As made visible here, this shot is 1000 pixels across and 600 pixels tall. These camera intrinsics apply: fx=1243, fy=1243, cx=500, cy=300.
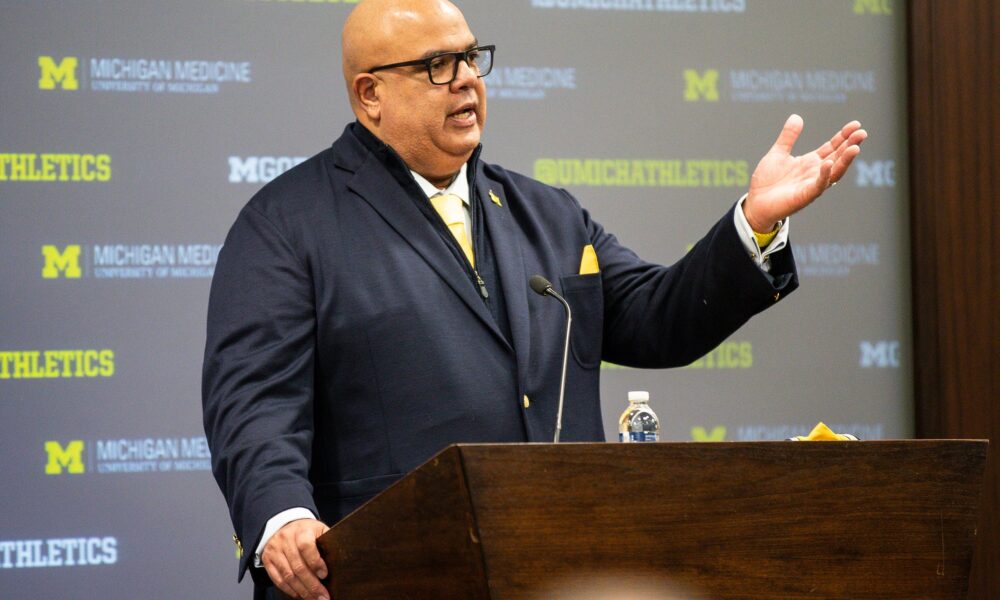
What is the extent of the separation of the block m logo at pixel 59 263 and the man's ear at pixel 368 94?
1.82 meters

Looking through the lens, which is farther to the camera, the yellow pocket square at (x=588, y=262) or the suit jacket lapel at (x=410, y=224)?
the yellow pocket square at (x=588, y=262)

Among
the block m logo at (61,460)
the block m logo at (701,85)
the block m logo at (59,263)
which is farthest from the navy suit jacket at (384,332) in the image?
the block m logo at (701,85)

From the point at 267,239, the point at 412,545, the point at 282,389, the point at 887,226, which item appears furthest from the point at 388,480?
the point at 887,226

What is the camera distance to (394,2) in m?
2.63

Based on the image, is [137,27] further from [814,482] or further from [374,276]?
[814,482]

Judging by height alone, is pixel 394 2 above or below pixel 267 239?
above

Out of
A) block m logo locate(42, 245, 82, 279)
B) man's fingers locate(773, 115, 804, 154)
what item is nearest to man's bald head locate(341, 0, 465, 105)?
man's fingers locate(773, 115, 804, 154)

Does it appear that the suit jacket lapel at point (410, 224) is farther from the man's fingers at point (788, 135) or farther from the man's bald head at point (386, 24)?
the man's fingers at point (788, 135)

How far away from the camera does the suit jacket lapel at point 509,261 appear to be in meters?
2.45

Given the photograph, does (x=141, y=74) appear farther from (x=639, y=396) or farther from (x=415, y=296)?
(x=639, y=396)

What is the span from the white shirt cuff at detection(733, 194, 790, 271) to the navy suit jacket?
0.01 meters

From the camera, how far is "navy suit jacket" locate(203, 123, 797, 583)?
90.7 inches

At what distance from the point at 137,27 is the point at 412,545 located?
3089 mm

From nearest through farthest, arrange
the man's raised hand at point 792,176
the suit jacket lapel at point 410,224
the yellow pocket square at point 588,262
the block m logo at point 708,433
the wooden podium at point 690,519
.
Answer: the wooden podium at point 690,519
the man's raised hand at point 792,176
the suit jacket lapel at point 410,224
the yellow pocket square at point 588,262
the block m logo at point 708,433
